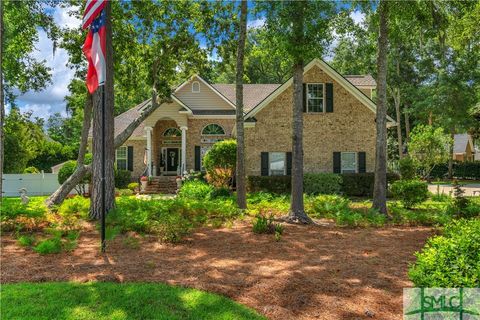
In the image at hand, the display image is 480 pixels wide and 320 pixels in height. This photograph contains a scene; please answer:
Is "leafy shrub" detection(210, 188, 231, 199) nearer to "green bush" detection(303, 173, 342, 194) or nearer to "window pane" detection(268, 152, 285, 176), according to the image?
"window pane" detection(268, 152, 285, 176)

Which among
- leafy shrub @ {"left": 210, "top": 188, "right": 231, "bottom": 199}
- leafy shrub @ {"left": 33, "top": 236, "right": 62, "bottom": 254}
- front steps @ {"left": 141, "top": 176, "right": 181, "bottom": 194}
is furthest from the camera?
front steps @ {"left": 141, "top": 176, "right": 181, "bottom": 194}

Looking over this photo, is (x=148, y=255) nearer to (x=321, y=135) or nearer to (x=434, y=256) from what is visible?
(x=434, y=256)

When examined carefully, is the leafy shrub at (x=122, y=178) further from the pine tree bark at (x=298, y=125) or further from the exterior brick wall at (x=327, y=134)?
the pine tree bark at (x=298, y=125)

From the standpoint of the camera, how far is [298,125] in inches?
437

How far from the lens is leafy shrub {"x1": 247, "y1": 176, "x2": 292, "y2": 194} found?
60.4 ft

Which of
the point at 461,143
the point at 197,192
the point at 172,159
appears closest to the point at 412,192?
the point at 197,192

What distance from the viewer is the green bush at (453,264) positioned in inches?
127

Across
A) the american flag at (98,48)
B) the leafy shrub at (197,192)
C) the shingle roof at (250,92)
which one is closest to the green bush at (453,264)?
the american flag at (98,48)

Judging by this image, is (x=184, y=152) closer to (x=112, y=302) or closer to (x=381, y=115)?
(x=381, y=115)

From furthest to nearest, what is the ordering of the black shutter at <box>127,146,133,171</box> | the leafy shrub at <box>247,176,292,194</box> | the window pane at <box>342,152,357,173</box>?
1. the black shutter at <box>127,146,133,171</box>
2. the window pane at <box>342,152,357,173</box>
3. the leafy shrub at <box>247,176,292,194</box>

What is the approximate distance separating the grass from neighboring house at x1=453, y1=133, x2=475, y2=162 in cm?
5136

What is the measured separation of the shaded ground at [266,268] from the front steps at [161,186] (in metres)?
13.3

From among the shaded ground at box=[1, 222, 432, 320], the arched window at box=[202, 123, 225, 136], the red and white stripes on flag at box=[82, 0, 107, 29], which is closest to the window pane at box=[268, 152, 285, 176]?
the arched window at box=[202, 123, 225, 136]

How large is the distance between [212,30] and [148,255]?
490 inches
